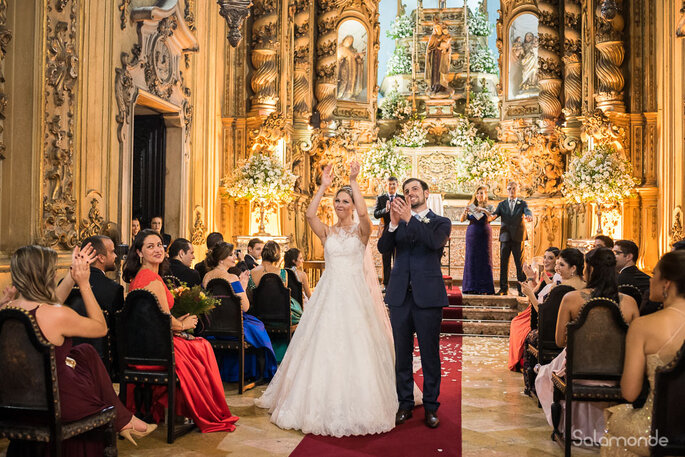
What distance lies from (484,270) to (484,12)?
7864 mm

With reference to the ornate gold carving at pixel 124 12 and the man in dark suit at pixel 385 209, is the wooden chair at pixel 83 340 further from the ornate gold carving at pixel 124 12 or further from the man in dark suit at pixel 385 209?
the ornate gold carving at pixel 124 12

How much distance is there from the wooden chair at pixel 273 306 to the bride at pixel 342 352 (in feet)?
4.64

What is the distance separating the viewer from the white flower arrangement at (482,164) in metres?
13.5

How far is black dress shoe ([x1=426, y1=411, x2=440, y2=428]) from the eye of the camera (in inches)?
191

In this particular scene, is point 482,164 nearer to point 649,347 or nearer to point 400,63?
point 400,63

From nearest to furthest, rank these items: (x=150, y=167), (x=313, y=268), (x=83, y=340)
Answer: (x=83, y=340), (x=150, y=167), (x=313, y=268)

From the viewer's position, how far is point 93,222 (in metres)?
7.32

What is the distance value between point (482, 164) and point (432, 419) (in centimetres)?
932

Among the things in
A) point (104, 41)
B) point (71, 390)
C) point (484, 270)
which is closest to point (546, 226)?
point (484, 270)

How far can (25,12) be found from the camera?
20.6 feet

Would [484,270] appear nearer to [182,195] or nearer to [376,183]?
[376,183]

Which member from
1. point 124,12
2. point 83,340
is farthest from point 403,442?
point 124,12

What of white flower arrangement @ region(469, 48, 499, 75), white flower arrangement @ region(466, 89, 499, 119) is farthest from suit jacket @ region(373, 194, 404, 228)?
white flower arrangement @ region(469, 48, 499, 75)

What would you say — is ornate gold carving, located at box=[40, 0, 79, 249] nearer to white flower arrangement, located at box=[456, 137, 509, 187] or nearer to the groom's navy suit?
the groom's navy suit
